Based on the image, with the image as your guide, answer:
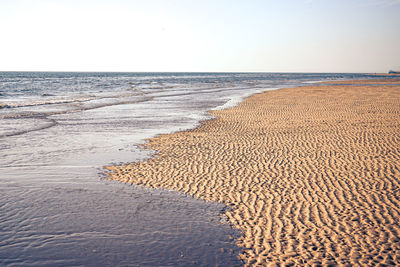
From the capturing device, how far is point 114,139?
15227 mm

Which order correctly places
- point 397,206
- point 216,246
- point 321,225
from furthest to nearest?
1. point 397,206
2. point 321,225
3. point 216,246

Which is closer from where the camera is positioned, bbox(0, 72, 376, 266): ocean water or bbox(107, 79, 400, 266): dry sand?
bbox(0, 72, 376, 266): ocean water

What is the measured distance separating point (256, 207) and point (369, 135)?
10.1 metres

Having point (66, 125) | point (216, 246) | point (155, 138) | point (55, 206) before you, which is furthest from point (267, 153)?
point (66, 125)

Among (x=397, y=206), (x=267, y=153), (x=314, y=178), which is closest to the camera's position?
(x=397, y=206)

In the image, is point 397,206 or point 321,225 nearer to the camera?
point 321,225

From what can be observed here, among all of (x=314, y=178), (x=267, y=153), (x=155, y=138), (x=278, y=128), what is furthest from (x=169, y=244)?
(x=278, y=128)

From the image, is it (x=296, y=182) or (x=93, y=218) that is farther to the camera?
(x=296, y=182)

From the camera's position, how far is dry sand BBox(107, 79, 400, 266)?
590 centimetres

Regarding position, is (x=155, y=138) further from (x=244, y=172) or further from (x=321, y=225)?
(x=321, y=225)

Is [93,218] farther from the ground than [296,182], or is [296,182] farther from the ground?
[296,182]

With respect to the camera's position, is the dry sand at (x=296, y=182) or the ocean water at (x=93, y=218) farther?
the dry sand at (x=296, y=182)

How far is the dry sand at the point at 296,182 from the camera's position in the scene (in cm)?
590

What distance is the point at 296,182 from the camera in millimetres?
9172
